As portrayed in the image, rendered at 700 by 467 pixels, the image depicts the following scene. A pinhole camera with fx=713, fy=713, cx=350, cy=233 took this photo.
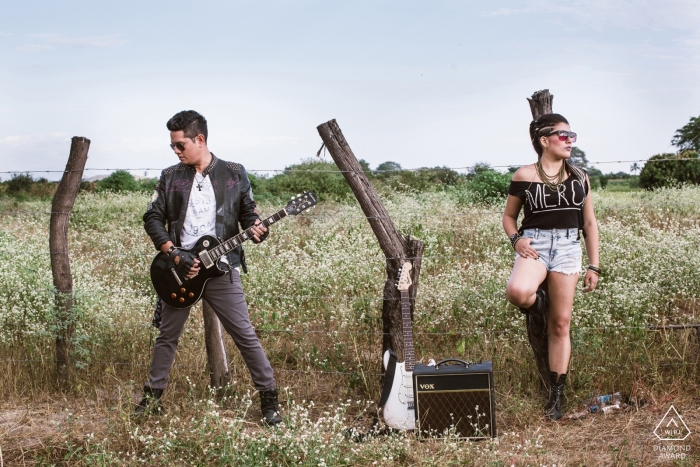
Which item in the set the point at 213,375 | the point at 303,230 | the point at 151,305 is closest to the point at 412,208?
the point at 303,230

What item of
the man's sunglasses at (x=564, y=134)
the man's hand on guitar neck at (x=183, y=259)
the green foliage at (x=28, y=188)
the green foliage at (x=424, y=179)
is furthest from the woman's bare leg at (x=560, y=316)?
the green foliage at (x=28, y=188)

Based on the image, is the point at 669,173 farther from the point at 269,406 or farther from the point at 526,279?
the point at 269,406

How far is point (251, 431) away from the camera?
197 inches

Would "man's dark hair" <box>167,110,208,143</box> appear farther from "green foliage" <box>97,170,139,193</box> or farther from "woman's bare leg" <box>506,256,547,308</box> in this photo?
"green foliage" <box>97,170,139,193</box>

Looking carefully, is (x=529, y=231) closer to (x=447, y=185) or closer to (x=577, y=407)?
(x=577, y=407)

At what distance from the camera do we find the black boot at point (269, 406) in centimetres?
504

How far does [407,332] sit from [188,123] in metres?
2.11

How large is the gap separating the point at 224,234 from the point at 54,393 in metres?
2.32

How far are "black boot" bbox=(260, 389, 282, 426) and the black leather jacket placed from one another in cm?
96

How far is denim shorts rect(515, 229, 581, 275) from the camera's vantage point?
485 centimetres

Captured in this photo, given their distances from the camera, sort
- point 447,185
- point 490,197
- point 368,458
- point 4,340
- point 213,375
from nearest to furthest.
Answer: point 368,458 < point 213,375 < point 4,340 < point 490,197 < point 447,185

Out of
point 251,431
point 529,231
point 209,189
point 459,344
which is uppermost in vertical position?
point 209,189

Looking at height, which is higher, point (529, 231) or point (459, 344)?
point (529, 231)

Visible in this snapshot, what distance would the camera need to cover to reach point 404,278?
203 inches
